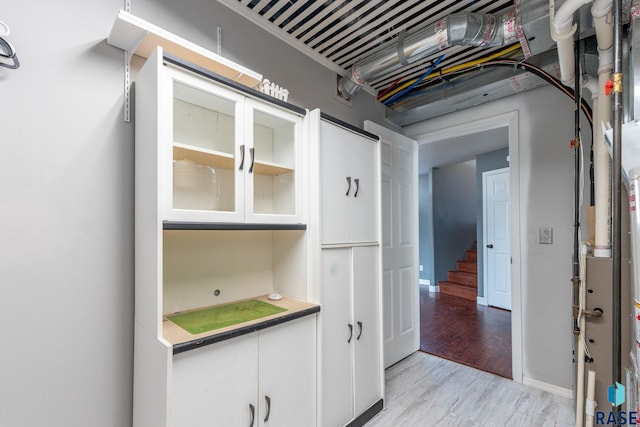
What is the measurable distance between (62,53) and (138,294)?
1067 mm

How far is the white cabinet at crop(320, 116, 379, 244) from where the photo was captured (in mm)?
1793

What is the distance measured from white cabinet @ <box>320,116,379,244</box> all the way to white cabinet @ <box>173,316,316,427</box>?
1.92ft

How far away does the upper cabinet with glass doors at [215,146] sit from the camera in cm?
122

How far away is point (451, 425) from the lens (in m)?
1.94

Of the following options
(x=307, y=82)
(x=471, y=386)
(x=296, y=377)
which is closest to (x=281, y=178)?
(x=307, y=82)

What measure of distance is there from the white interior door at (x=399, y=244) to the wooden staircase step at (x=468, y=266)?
3.25m

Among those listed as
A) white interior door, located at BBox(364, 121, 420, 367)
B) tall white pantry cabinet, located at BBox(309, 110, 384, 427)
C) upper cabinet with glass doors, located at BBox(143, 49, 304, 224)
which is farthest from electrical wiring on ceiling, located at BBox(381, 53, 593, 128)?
upper cabinet with glass doors, located at BBox(143, 49, 304, 224)

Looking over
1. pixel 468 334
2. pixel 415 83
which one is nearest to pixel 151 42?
pixel 415 83

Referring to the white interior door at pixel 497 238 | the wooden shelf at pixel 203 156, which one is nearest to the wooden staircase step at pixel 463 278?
the white interior door at pixel 497 238

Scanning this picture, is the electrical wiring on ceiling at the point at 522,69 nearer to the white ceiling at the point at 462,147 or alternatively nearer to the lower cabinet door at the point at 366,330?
the white ceiling at the point at 462,147

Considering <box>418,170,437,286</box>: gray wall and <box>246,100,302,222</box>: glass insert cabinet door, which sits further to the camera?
<box>418,170,437,286</box>: gray wall

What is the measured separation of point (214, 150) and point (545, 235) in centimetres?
254

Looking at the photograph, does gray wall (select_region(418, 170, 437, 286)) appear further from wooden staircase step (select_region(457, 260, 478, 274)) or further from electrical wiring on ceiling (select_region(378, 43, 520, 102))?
electrical wiring on ceiling (select_region(378, 43, 520, 102))

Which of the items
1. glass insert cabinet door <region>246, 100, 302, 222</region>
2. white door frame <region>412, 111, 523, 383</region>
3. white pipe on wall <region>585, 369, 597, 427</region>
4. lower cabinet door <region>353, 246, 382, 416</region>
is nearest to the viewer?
white pipe on wall <region>585, 369, 597, 427</region>
